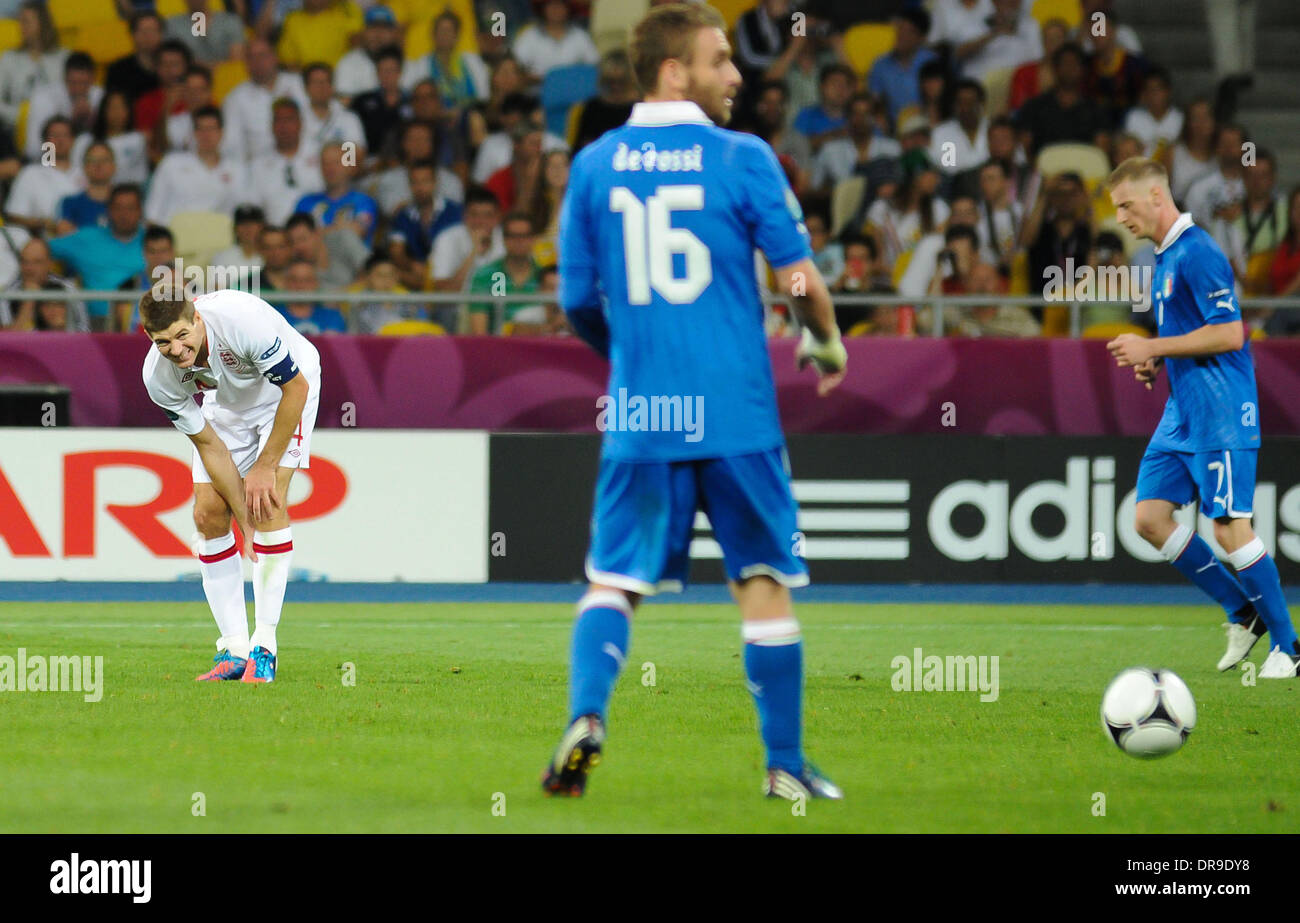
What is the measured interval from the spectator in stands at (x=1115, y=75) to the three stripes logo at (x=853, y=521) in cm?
540

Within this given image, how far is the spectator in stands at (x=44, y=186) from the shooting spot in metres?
14.1

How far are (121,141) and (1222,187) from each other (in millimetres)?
8792

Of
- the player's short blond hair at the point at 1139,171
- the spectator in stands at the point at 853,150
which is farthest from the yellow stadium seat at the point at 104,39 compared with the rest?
the player's short blond hair at the point at 1139,171

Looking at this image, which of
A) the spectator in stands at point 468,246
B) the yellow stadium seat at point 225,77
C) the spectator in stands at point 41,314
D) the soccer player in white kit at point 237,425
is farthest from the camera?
the yellow stadium seat at point 225,77

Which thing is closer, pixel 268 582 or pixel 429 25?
pixel 268 582

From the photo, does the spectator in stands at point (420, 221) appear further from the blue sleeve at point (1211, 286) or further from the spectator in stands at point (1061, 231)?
the blue sleeve at point (1211, 286)

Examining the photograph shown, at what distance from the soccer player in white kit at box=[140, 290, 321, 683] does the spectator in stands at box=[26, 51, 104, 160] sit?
781cm

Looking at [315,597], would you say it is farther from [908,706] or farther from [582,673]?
[582,673]

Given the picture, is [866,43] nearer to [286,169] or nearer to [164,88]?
[286,169]

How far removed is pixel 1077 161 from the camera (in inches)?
587

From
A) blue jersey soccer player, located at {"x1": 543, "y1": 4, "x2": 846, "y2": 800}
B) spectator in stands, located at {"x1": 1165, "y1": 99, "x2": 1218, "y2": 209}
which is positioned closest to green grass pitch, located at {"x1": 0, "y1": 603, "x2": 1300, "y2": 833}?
blue jersey soccer player, located at {"x1": 543, "y1": 4, "x2": 846, "y2": 800}

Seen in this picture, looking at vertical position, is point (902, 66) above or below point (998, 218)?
above

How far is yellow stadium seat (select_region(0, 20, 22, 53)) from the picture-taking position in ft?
52.2

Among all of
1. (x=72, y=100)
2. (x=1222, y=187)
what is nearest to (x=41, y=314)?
(x=72, y=100)
